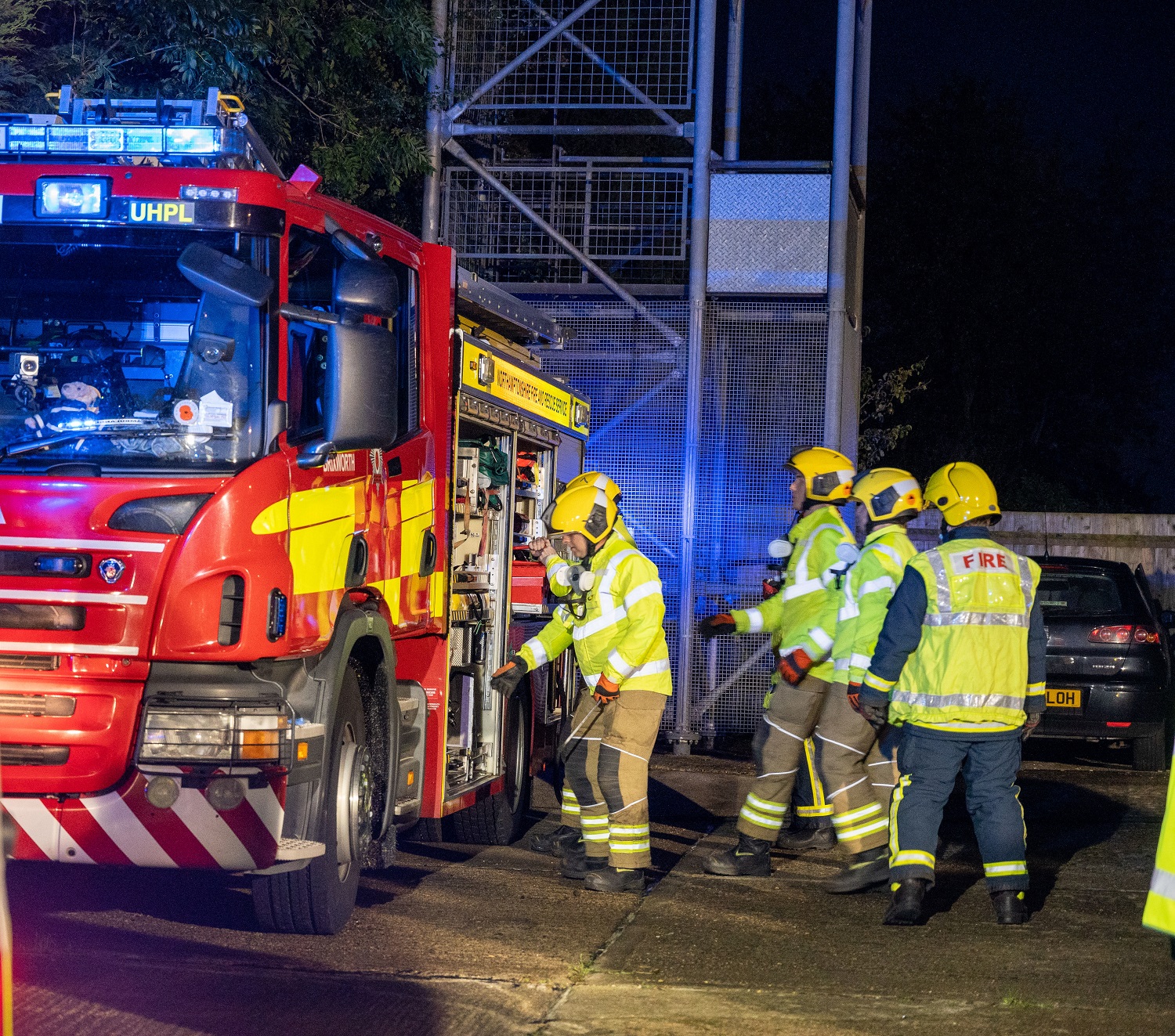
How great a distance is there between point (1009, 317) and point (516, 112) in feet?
60.1

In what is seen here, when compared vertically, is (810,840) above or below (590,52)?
below

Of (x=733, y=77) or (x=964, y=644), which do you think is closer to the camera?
(x=964, y=644)

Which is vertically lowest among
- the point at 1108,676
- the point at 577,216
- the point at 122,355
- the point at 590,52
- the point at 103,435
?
the point at 1108,676

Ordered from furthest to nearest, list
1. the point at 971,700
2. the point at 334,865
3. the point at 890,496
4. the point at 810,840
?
1. the point at 810,840
2. the point at 890,496
3. the point at 971,700
4. the point at 334,865

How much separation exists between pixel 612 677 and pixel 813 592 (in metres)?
1.17

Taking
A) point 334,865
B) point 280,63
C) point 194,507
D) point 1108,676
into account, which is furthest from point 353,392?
point 1108,676

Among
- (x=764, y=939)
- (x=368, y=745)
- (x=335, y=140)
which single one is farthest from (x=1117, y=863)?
(x=335, y=140)

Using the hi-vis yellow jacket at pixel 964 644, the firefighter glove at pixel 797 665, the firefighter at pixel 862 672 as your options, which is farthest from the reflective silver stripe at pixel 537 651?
the hi-vis yellow jacket at pixel 964 644

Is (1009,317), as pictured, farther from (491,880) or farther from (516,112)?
(491,880)

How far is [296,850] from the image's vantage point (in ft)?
18.2

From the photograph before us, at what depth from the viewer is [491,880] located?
764 cm

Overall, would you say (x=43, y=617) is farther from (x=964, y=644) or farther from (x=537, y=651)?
(x=964, y=644)

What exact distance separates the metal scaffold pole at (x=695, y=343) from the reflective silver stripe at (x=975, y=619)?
6173 millimetres

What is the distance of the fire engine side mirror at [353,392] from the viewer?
5605mm
